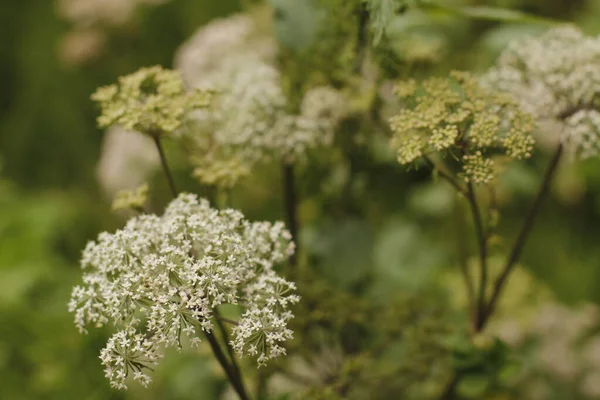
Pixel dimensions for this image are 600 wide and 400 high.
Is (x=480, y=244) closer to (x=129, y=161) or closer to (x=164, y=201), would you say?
(x=129, y=161)

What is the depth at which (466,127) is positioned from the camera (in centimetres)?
93

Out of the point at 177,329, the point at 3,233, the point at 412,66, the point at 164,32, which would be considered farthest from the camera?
the point at 164,32

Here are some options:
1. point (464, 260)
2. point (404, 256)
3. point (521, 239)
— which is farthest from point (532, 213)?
point (404, 256)

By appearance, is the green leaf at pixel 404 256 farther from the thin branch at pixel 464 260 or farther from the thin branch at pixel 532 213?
the thin branch at pixel 532 213

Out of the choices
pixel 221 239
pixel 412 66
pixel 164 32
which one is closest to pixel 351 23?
pixel 412 66

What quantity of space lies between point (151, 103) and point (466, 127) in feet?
1.63

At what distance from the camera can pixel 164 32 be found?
3080 millimetres

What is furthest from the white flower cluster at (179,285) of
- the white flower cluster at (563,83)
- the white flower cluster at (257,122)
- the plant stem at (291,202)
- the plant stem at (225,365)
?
the white flower cluster at (563,83)

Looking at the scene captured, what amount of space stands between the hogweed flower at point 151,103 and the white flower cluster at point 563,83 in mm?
537

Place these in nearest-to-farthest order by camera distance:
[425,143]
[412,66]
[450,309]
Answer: [425,143], [412,66], [450,309]

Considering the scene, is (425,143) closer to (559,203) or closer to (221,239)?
(221,239)

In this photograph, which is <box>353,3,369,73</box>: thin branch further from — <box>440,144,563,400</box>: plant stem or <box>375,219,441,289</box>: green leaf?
<box>375,219,441,289</box>: green leaf

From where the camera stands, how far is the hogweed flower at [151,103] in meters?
0.96

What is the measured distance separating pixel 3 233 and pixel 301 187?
1.27 m
